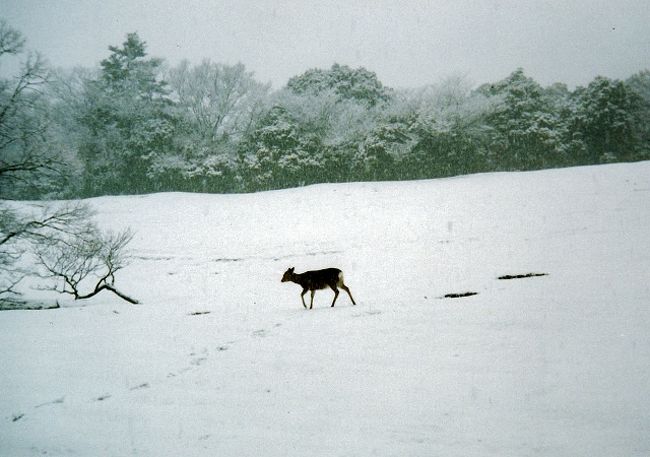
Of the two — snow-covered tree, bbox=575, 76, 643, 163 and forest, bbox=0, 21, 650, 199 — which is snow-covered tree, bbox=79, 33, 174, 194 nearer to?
forest, bbox=0, 21, 650, 199

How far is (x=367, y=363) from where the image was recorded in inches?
194

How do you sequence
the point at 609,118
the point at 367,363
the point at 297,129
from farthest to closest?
the point at 297,129 → the point at 609,118 → the point at 367,363

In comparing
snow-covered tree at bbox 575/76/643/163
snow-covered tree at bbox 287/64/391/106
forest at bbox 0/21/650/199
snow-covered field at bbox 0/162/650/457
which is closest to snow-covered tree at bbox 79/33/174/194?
forest at bbox 0/21/650/199

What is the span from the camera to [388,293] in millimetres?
10062

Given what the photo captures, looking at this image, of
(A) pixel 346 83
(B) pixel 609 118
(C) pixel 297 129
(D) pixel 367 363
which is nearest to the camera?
(D) pixel 367 363

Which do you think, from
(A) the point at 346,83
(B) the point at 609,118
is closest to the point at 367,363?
(B) the point at 609,118

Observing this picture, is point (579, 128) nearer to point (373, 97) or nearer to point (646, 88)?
point (646, 88)

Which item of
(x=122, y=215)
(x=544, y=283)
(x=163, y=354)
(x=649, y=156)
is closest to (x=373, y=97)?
(x=649, y=156)

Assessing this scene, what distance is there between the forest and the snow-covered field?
18738mm

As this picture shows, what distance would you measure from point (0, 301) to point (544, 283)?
1368 cm

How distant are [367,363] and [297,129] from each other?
2970 cm

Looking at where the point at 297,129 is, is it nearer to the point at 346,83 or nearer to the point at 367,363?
the point at 346,83

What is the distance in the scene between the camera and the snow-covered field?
341cm

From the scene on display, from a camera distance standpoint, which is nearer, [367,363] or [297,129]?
[367,363]
